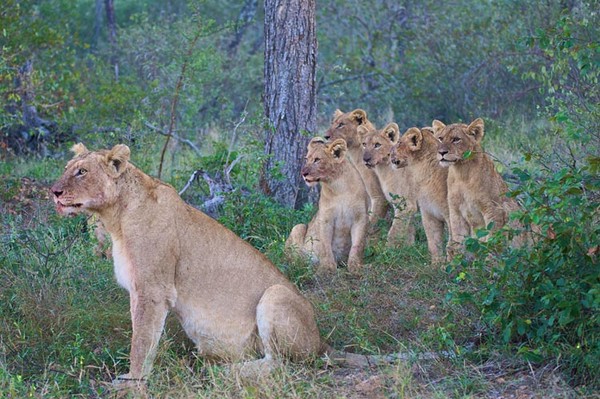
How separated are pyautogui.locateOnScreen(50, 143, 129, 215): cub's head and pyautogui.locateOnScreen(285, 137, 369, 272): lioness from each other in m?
2.65

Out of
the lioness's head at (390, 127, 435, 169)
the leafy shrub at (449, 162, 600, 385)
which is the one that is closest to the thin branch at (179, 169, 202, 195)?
the lioness's head at (390, 127, 435, 169)

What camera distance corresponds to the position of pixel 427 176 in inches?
334

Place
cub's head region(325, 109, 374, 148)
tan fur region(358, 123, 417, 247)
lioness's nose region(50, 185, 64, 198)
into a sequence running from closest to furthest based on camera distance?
lioness's nose region(50, 185, 64, 198), tan fur region(358, 123, 417, 247), cub's head region(325, 109, 374, 148)

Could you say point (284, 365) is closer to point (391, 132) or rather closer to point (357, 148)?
point (391, 132)

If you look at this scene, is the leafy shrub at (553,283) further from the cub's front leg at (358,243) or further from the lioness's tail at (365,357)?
the cub's front leg at (358,243)

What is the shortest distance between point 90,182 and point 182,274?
76 centimetres

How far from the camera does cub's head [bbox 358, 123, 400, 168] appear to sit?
8.73 meters

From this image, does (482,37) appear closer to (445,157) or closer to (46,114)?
(46,114)

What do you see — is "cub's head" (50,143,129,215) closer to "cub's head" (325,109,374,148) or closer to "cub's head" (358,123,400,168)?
"cub's head" (358,123,400,168)

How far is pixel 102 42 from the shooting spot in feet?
75.4

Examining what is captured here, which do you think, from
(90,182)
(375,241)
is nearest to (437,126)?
(375,241)

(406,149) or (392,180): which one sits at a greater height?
(406,149)

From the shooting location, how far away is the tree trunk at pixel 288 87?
930cm

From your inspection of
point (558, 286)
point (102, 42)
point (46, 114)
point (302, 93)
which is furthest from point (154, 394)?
point (102, 42)
